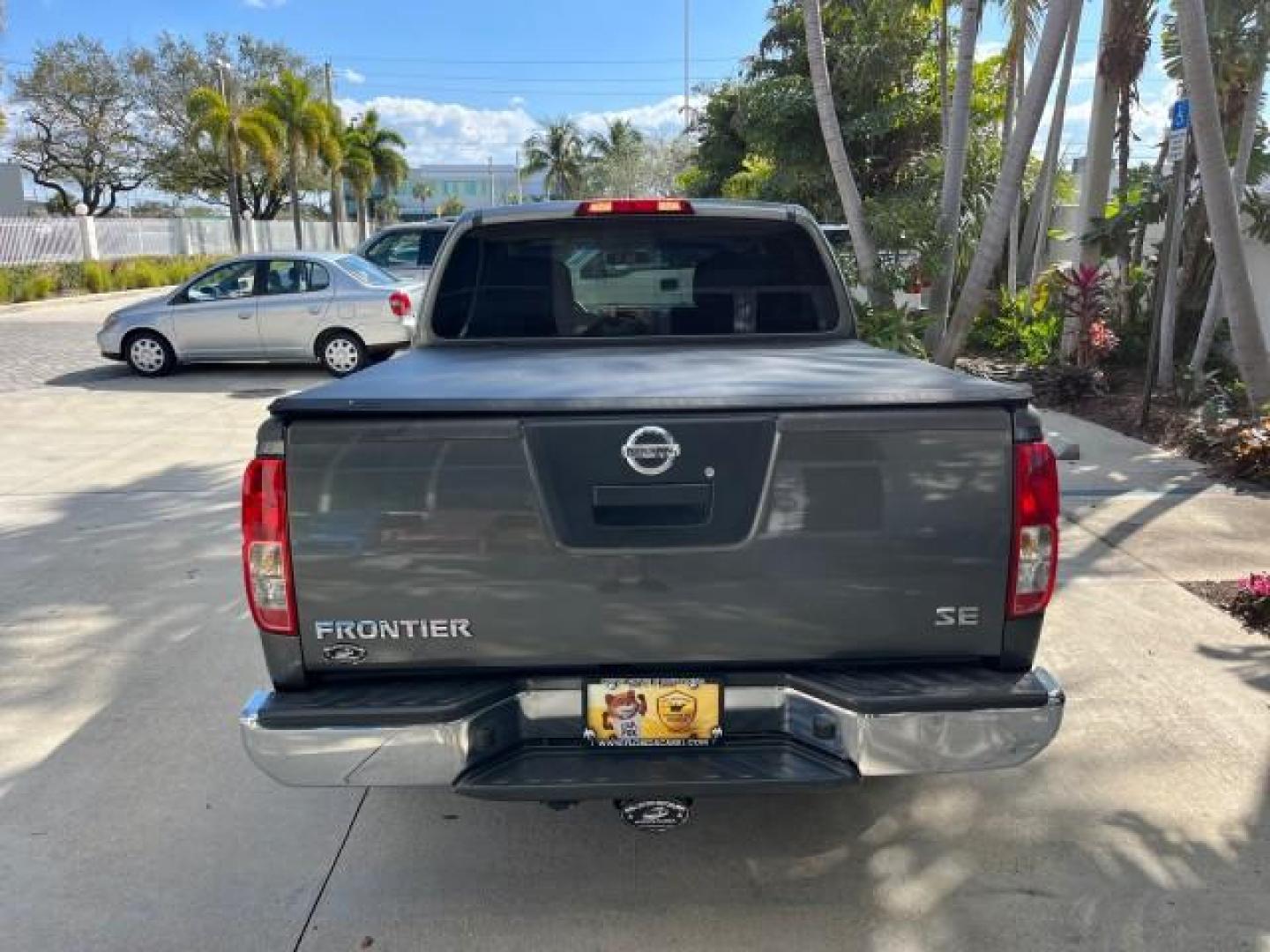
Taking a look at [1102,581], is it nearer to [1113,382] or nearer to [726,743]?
[726,743]

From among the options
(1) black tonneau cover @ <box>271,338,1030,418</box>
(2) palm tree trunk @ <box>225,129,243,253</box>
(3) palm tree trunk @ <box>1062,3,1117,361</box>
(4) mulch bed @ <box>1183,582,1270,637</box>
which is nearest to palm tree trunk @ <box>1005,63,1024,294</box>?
(3) palm tree trunk @ <box>1062,3,1117,361</box>

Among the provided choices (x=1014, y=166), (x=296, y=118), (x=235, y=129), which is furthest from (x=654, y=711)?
(x=296, y=118)

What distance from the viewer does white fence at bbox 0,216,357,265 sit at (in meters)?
26.5

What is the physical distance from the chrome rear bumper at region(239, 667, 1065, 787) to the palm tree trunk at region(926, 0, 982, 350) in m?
8.51

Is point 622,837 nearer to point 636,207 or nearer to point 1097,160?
point 636,207

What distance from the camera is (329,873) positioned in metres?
3.08

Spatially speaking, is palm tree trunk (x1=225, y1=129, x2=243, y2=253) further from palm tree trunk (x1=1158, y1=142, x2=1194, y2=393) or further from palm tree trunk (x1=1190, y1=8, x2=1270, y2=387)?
palm tree trunk (x1=1190, y1=8, x2=1270, y2=387)

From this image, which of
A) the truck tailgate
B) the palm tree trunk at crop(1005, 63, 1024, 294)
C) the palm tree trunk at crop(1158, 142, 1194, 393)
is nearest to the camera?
the truck tailgate

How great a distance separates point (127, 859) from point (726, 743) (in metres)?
1.97

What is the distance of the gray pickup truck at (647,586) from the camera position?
2.47 meters

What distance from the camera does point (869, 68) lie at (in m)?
17.6

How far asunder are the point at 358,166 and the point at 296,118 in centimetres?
1227

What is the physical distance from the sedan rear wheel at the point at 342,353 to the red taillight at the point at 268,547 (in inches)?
416

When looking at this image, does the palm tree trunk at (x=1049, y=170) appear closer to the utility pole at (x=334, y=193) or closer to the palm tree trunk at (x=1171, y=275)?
the palm tree trunk at (x=1171, y=275)
